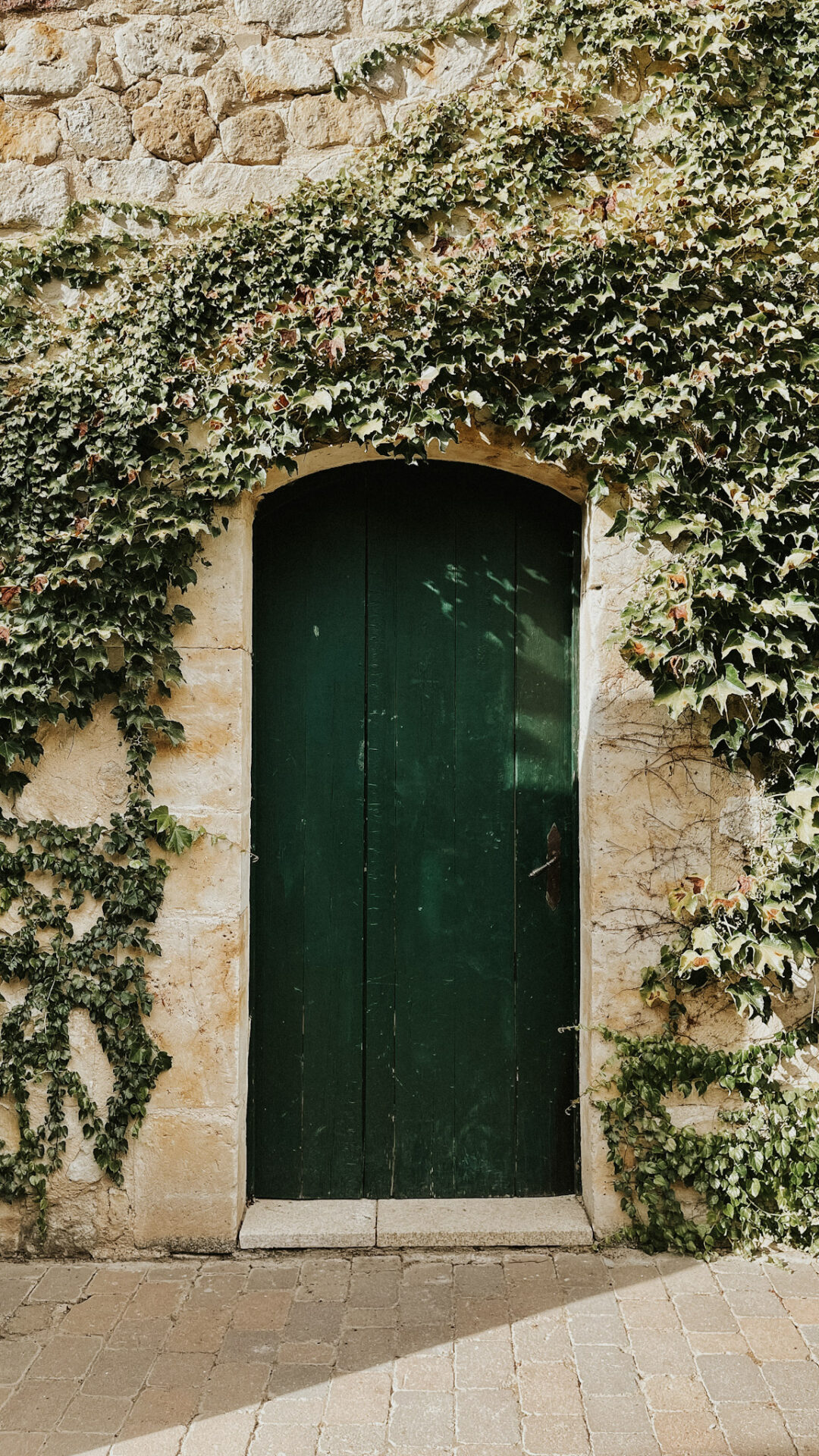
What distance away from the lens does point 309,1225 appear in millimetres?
2980

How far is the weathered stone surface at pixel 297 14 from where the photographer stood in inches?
121

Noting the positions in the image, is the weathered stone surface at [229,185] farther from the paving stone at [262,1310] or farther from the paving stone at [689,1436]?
the paving stone at [689,1436]

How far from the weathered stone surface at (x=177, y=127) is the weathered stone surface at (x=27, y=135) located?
0.28 meters

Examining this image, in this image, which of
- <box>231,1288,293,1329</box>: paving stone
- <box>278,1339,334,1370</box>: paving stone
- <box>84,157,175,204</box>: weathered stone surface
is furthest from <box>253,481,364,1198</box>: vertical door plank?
<box>84,157,175,204</box>: weathered stone surface

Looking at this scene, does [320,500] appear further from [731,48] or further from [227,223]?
[731,48]

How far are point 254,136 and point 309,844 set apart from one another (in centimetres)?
235

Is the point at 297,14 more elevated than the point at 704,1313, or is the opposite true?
the point at 297,14

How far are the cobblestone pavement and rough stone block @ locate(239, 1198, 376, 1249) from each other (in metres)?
0.06

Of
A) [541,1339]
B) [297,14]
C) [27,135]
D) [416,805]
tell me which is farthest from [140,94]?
[541,1339]

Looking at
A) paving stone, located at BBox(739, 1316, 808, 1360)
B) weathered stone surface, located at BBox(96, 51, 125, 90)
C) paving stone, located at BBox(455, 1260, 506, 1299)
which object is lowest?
paving stone, located at BBox(455, 1260, 506, 1299)

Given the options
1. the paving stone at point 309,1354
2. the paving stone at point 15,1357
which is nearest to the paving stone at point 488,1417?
the paving stone at point 309,1354

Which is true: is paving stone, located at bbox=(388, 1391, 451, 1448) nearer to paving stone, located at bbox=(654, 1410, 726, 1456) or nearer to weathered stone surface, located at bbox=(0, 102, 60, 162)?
paving stone, located at bbox=(654, 1410, 726, 1456)

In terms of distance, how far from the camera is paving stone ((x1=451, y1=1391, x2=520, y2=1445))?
2102mm

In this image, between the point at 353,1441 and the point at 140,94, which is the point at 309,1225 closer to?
the point at 353,1441
